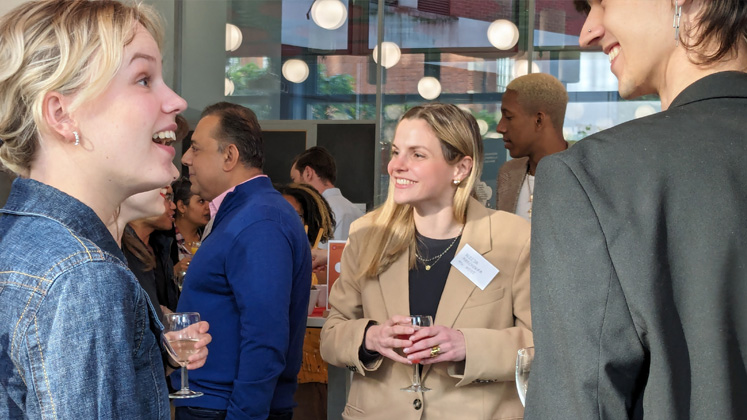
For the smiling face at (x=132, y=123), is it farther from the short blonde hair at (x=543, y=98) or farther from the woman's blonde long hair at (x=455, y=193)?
the short blonde hair at (x=543, y=98)

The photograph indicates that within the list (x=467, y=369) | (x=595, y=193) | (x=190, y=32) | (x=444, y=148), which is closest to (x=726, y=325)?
(x=595, y=193)

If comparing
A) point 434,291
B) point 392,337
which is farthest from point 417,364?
point 434,291

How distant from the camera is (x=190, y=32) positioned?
1004 centimetres

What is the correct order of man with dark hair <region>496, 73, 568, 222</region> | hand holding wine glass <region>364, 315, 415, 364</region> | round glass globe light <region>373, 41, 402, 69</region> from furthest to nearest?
→ round glass globe light <region>373, 41, 402, 69</region> < man with dark hair <region>496, 73, 568, 222</region> < hand holding wine glass <region>364, 315, 415, 364</region>

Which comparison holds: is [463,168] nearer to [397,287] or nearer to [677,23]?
[397,287]

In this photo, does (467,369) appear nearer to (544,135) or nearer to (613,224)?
(613,224)

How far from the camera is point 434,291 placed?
270 centimetres

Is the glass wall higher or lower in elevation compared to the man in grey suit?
higher

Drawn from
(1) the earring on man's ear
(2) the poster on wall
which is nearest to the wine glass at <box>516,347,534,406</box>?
(1) the earring on man's ear

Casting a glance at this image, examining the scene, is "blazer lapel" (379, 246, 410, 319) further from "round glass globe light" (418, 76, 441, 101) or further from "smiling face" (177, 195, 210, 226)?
"round glass globe light" (418, 76, 441, 101)

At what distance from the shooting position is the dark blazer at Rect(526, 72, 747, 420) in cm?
104

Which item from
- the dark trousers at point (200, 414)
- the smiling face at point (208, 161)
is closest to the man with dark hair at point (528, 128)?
the smiling face at point (208, 161)

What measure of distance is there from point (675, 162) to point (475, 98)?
28.4ft

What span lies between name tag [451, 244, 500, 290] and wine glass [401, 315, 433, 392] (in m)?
0.25
